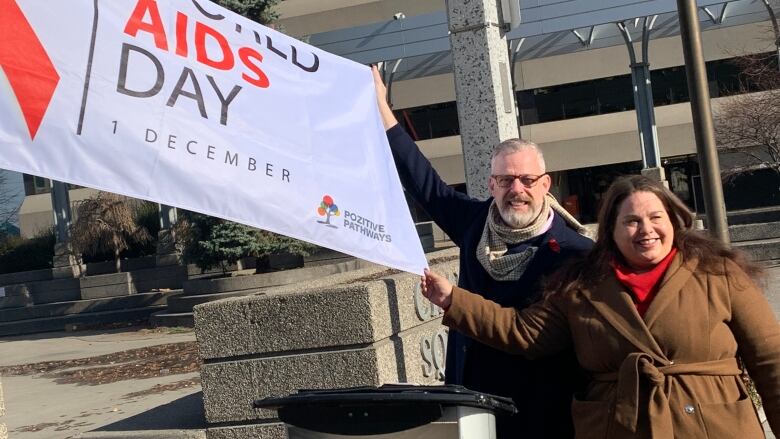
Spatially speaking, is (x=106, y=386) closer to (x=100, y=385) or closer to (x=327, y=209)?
(x=100, y=385)

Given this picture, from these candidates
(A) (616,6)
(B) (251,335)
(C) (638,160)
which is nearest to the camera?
(B) (251,335)

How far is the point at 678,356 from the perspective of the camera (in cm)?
288

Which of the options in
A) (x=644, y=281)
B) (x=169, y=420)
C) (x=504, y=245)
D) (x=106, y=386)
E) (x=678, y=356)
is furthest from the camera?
(x=106, y=386)

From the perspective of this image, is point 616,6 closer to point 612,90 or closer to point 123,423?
point 612,90

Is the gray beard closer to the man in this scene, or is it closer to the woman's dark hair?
the man

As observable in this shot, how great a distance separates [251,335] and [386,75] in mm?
21762

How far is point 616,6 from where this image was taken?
2336cm

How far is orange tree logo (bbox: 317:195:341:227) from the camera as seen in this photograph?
354cm

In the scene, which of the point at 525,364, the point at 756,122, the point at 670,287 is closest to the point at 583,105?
the point at 756,122

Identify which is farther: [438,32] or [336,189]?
[438,32]

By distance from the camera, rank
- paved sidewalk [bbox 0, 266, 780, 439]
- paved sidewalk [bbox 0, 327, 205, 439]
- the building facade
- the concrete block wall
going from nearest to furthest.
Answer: the concrete block wall < paved sidewalk [bbox 0, 266, 780, 439] < paved sidewalk [bbox 0, 327, 205, 439] < the building facade

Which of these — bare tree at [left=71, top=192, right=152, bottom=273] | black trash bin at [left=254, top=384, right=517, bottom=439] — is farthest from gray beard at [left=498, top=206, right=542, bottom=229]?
bare tree at [left=71, top=192, right=152, bottom=273]

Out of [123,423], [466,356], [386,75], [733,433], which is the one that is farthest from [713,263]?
[386,75]

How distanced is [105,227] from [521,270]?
23184 mm
